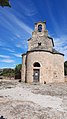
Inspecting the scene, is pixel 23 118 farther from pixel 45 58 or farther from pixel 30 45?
pixel 30 45

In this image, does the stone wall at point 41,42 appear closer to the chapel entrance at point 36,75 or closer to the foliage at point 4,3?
the chapel entrance at point 36,75

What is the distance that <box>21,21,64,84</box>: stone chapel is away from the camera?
957 inches

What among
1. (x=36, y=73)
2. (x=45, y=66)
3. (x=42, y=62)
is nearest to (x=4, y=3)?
(x=42, y=62)

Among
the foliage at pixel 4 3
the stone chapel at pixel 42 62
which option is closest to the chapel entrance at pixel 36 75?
the stone chapel at pixel 42 62

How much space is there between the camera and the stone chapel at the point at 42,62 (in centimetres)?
2430

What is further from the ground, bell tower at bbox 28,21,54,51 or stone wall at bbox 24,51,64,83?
bell tower at bbox 28,21,54,51

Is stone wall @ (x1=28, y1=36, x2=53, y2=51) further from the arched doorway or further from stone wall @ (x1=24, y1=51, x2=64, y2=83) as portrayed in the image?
the arched doorway

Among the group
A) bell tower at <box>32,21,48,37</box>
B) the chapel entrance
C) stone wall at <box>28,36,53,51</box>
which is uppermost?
bell tower at <box>32,21,48,37</box>

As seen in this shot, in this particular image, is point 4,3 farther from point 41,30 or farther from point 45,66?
point 41,30

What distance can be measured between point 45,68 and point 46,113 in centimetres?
1732

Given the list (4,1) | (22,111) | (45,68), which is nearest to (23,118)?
(22,111)

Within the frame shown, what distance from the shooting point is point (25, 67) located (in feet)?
86.9

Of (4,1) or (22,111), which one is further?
(22,111)

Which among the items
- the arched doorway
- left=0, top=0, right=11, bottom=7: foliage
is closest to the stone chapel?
the arched doorway
